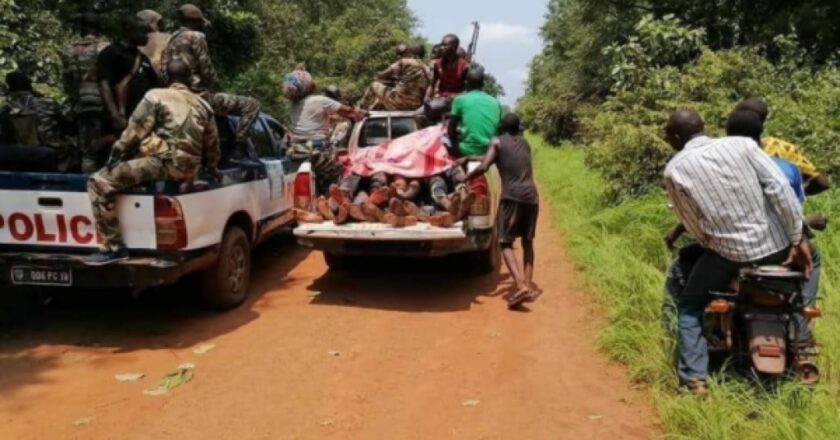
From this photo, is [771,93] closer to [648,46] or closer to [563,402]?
[648,46]

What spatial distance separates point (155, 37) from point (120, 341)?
121 inches

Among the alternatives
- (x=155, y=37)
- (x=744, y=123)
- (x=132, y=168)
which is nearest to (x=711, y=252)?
(x=744, y=123)

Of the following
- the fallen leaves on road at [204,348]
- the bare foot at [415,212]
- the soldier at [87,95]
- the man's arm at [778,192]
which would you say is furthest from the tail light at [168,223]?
the man's arm at [778,192]

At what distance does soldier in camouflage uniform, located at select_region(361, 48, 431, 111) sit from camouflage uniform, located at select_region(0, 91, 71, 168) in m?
3.65

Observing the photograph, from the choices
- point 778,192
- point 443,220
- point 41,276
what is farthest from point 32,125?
point 778,192

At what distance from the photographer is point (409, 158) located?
6.79 m

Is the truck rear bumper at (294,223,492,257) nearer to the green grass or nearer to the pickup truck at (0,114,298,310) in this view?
the pickup truck at (0,114,298,310)

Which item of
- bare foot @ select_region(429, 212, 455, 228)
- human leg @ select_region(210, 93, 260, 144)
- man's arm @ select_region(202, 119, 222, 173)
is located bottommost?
bare foot @ select_region(429, 212, 455, 228)

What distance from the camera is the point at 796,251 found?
3709 mm

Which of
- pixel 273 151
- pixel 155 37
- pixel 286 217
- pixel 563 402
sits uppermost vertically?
pixel 155 37

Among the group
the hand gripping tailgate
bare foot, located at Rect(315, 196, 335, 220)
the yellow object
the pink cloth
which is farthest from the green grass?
bare foot, located at Rect(315, 196, 335, 220)

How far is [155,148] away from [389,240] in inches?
78.6

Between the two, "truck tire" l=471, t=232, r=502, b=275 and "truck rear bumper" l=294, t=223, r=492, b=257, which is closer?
"truck rear bumper" l=294, t=223, r=492, b=257

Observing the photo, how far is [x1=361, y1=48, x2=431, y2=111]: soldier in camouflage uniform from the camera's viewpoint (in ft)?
28.2
